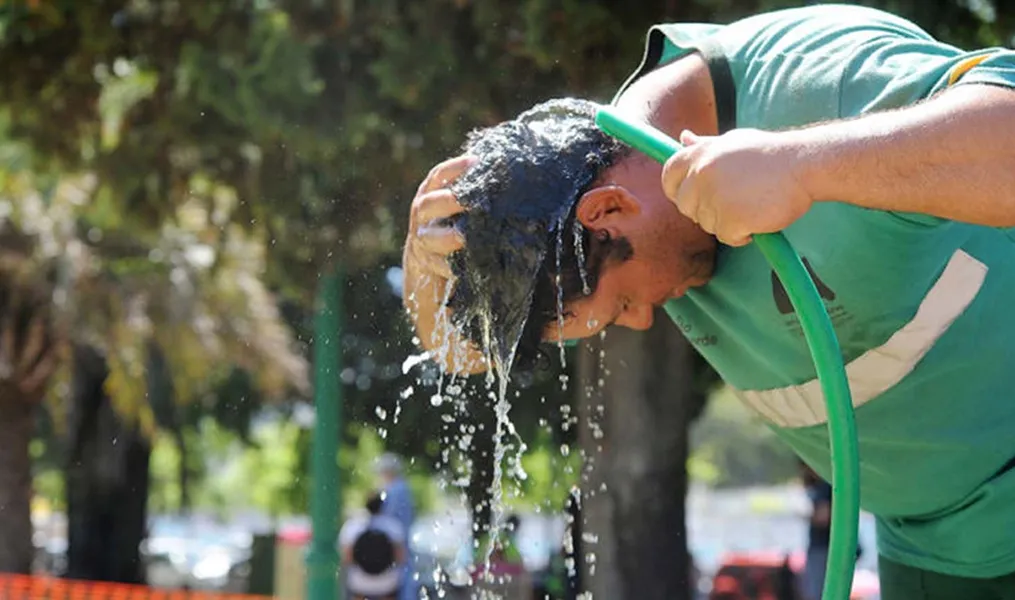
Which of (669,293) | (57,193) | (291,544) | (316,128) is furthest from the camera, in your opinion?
(291,544)

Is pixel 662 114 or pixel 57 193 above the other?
pixel 57 193

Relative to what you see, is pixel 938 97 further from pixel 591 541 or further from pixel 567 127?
pixel 591 541

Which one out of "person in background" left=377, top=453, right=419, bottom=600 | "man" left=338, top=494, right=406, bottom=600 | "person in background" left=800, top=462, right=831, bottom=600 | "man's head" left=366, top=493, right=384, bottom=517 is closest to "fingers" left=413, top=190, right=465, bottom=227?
"person in background" left=377, top=453, right=419, bottom=600

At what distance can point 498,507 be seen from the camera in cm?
252

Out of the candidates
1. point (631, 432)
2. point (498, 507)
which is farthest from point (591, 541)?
point (498, 507)

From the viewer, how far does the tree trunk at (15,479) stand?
12.5m

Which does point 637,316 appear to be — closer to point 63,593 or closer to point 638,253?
point 638,253

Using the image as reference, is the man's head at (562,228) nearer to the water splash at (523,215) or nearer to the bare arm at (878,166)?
the water splash at (523,215)

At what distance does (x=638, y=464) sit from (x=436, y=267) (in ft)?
16.4

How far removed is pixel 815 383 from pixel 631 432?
492 centimetres

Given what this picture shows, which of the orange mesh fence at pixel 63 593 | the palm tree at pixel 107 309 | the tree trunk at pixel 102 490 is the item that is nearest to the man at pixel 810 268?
the orange mesh fence at pixel 63 593

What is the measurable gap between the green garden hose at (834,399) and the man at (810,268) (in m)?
0.07

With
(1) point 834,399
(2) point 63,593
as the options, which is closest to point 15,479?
(2) point 63,593

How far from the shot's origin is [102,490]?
18.0 meters
